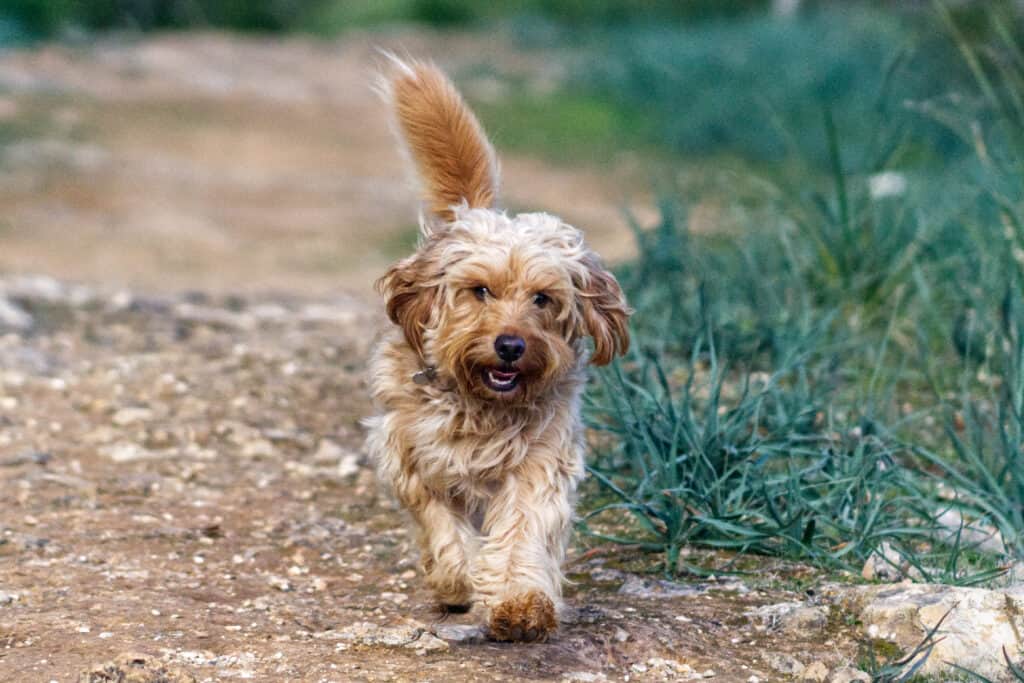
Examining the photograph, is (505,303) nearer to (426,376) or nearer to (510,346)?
(510,346)

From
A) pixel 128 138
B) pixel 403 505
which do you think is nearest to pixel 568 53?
pixel 128 138

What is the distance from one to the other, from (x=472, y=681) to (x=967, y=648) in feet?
4.17

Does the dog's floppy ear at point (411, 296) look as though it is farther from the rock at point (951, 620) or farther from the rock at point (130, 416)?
the rock at point (130, 416)

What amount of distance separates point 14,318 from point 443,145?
10.4 ft

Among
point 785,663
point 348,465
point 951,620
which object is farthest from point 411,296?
point 951,620

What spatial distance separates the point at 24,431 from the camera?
5.87m

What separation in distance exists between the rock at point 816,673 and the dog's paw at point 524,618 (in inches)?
25.8

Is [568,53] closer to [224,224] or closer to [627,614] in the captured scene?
[224,224]

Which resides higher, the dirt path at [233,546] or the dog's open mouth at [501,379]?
the dog's open mouth at [501,379]

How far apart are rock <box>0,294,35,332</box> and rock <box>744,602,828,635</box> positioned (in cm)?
412

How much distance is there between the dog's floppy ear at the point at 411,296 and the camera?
438 cm

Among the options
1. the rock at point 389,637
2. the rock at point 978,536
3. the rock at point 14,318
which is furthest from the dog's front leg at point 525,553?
the rock at point 14,318

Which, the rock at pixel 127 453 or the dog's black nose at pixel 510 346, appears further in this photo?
the rock at pixel 127 453

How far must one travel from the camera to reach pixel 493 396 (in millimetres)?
4195
